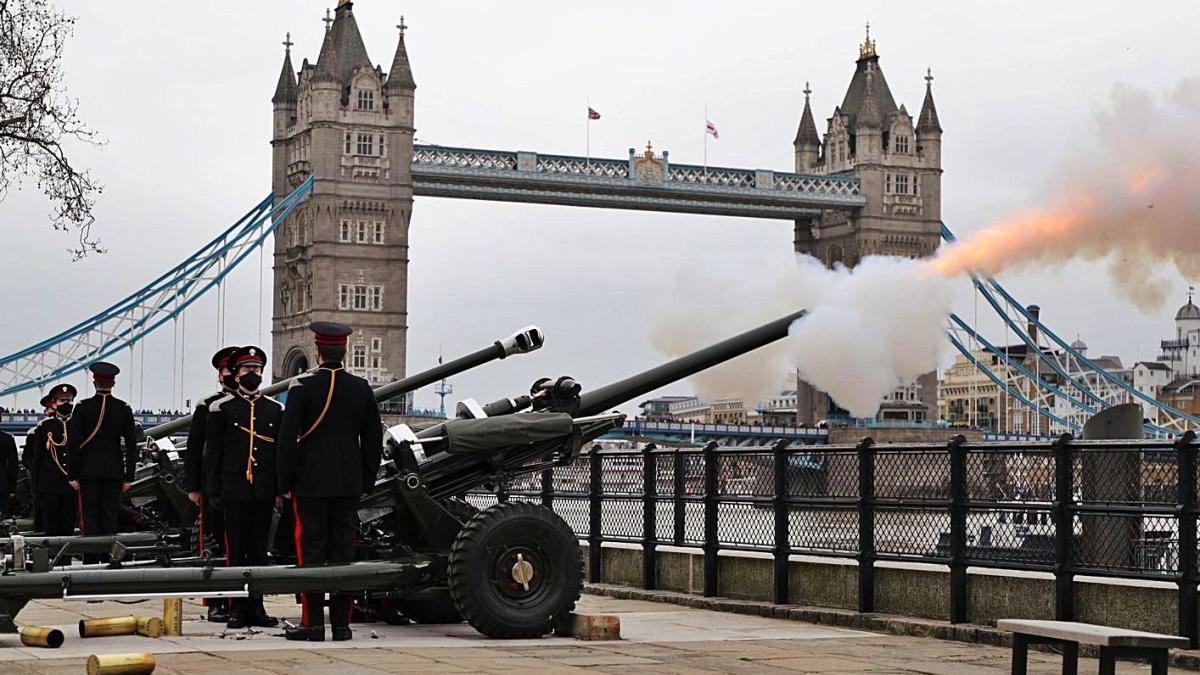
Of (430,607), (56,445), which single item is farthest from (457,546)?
(56,445)

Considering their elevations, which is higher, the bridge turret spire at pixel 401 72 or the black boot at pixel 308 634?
the bridge turret spire at pixel 401 72

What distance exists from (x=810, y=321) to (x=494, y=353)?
205 cm

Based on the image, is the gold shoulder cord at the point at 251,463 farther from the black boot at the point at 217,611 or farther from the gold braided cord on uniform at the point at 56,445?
the gold braided cord on uniform at the point at 56,445

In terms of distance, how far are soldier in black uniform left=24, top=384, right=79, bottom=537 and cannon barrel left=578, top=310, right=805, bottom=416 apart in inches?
199

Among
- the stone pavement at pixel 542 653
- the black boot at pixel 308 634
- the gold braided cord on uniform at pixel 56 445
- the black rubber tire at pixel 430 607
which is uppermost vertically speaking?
the gold braided cord on uniform at pixel 56 445

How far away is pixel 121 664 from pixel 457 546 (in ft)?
8.33

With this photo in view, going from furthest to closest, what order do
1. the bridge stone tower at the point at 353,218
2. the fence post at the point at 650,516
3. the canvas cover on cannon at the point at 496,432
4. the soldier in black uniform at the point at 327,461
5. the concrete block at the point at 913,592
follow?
the bridge stone tower at the point at 353,218 → the fence post at the point at 650,516 → the concrete block at the point at 913,592 → the canvas cover on cannon at the point at 496,432 → the soldier in black uniform at the point at 327,461

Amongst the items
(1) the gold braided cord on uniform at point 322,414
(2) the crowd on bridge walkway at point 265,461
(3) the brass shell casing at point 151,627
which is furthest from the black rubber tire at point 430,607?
(3) the brass shell casing at point 151,627

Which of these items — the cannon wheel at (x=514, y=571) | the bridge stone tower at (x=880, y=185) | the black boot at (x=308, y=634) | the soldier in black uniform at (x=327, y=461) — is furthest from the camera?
the bridge stone tower at (x=880, y=185)

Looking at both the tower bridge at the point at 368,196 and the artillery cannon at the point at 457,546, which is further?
the tower bridge at the point at 368,196

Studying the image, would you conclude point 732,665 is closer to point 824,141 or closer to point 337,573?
point 337,573

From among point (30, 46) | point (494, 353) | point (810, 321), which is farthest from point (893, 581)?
point (30, 46)

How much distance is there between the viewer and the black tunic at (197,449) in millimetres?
11062

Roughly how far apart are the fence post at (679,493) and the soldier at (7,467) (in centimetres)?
630
